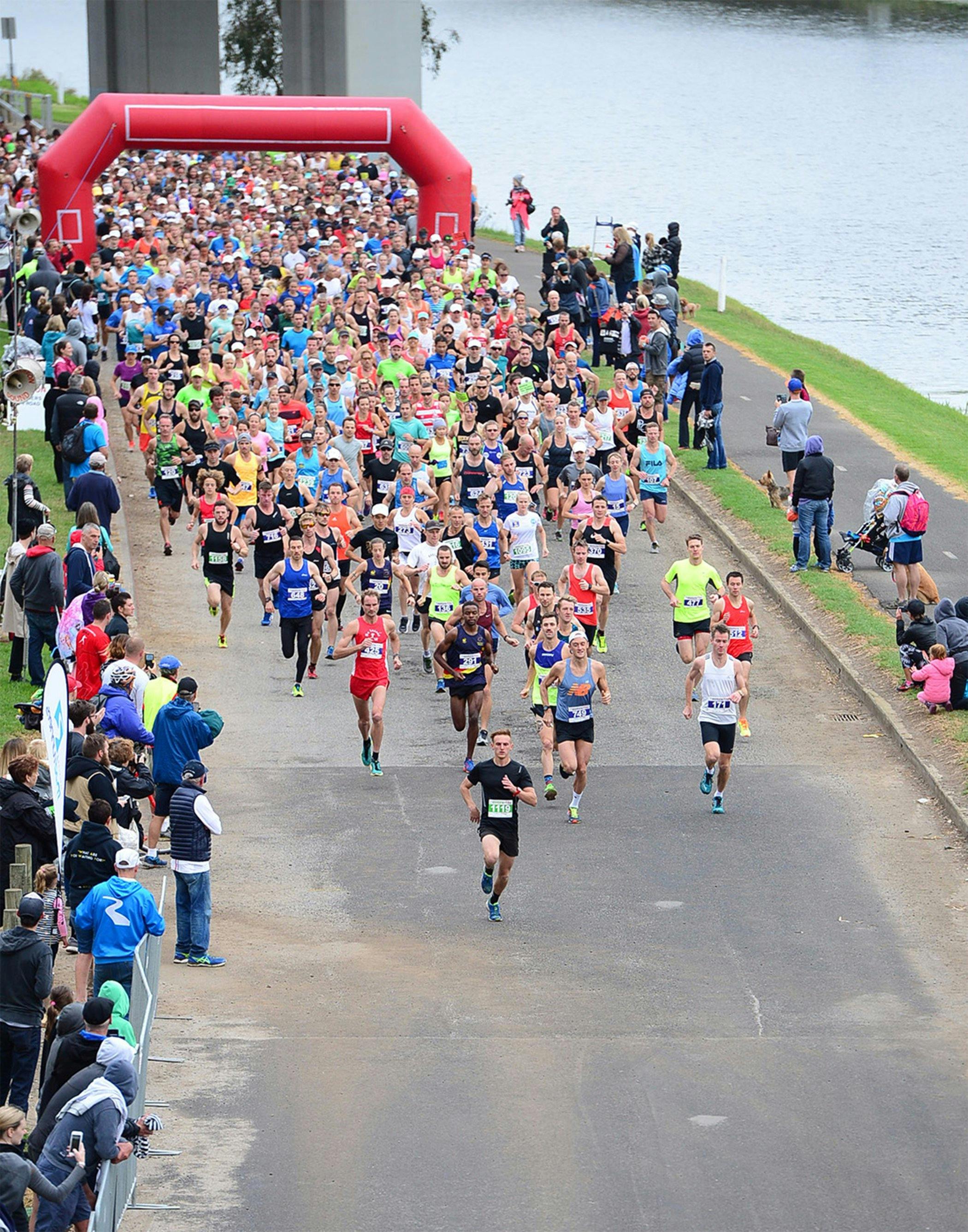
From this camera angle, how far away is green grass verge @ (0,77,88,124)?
2655 inches

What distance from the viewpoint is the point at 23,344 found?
25344mm

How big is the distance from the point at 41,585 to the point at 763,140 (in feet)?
236

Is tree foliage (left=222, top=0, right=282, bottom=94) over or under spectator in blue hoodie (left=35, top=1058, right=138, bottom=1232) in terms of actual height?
over

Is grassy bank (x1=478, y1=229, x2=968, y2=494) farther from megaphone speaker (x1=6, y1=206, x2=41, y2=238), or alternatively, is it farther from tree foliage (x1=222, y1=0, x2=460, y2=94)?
tree foliage (x1=222, y1=0, x2=460, y2=94)

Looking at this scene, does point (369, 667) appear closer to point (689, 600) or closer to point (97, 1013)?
point (689, 600)

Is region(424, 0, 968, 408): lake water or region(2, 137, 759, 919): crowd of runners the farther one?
region(424, 0, 968, 408): lake water

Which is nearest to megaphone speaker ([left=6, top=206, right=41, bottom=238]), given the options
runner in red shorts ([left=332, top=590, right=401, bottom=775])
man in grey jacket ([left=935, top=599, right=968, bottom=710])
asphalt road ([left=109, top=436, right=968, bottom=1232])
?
asphalt road ([left=109, top=436, right=968, bottom=1232])

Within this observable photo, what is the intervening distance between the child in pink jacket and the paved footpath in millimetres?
3648

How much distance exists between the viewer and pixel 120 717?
48.2 ft

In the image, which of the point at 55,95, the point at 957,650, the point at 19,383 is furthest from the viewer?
the point at 55,95

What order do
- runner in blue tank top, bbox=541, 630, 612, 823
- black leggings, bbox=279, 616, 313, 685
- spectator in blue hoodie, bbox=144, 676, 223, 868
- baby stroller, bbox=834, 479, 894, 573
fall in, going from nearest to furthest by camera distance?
1. spectator in blue hoodie, bbox=144, 676, 223, 868
2. runner in blue tank top, bbox=541, 630, 612, 823
3. black leggings, bbox=279, 616, 313, 685
4. baby stroller, bbox=834, 479, 894, 573

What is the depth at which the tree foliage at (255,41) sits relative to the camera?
6738cm

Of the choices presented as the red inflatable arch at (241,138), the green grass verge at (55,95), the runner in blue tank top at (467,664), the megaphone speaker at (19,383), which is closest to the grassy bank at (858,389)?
the red inflatable arch at (241,138)

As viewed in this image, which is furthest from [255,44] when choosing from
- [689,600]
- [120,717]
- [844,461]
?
[120,717]
